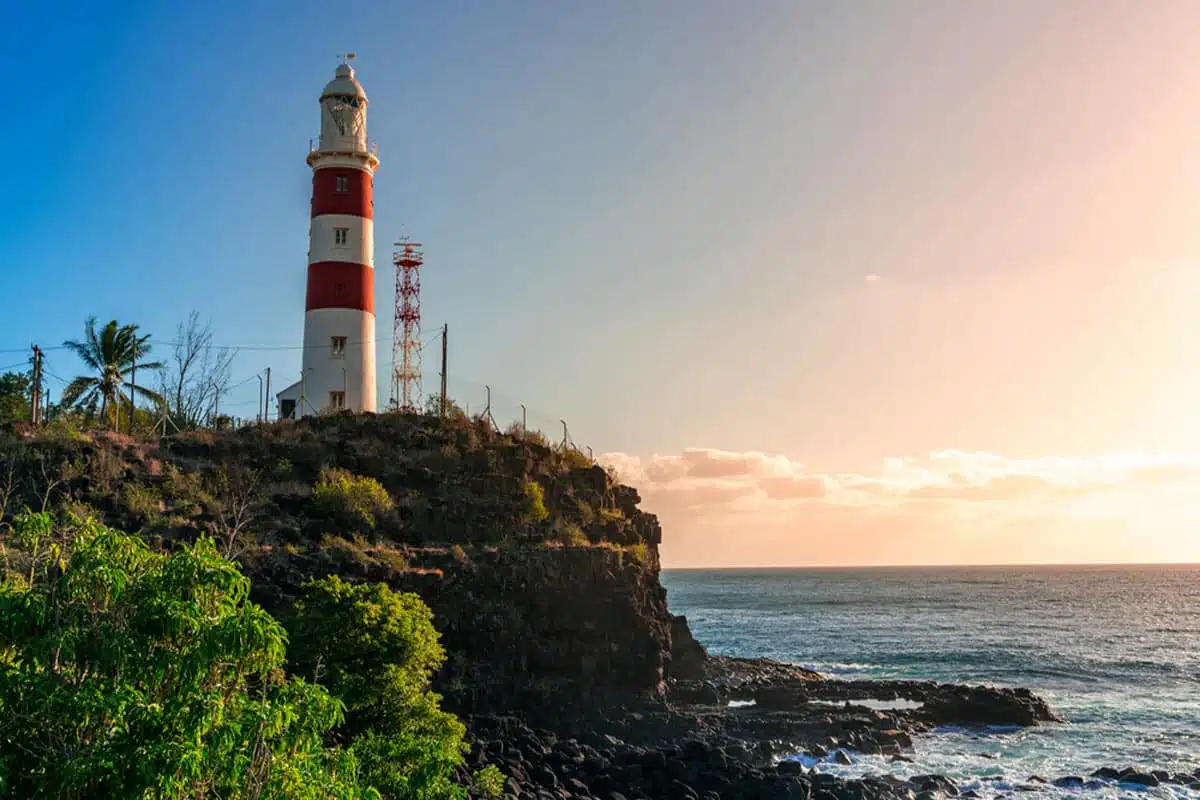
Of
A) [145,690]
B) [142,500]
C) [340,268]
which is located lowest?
[145,690]

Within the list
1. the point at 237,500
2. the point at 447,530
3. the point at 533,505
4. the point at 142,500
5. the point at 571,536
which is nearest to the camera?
the point at 142,500

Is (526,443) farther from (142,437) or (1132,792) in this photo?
(1132,792)

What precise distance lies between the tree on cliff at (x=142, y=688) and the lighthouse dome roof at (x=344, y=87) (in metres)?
37.1

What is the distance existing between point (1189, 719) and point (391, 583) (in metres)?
36.0

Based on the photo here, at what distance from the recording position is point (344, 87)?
47.8 meters

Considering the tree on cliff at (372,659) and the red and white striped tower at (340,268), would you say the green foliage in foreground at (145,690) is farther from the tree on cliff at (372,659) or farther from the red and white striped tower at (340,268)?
the red and white striped tower at (340,268)

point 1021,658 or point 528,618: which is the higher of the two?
point 528,618

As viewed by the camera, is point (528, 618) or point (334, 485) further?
point (334, 485)

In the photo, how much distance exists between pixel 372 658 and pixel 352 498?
14701 millimetres

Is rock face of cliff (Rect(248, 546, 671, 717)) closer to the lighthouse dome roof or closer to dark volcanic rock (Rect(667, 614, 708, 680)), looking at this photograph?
dark volcanic rock (Rect(667, 614, 708, 680))

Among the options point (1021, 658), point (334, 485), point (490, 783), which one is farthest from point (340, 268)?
point (1021, 658)

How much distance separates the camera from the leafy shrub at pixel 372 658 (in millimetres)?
23594

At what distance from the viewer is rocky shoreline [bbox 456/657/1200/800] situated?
29.0 meters

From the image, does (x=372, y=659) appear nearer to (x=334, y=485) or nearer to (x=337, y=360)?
(x=334, y=485)
